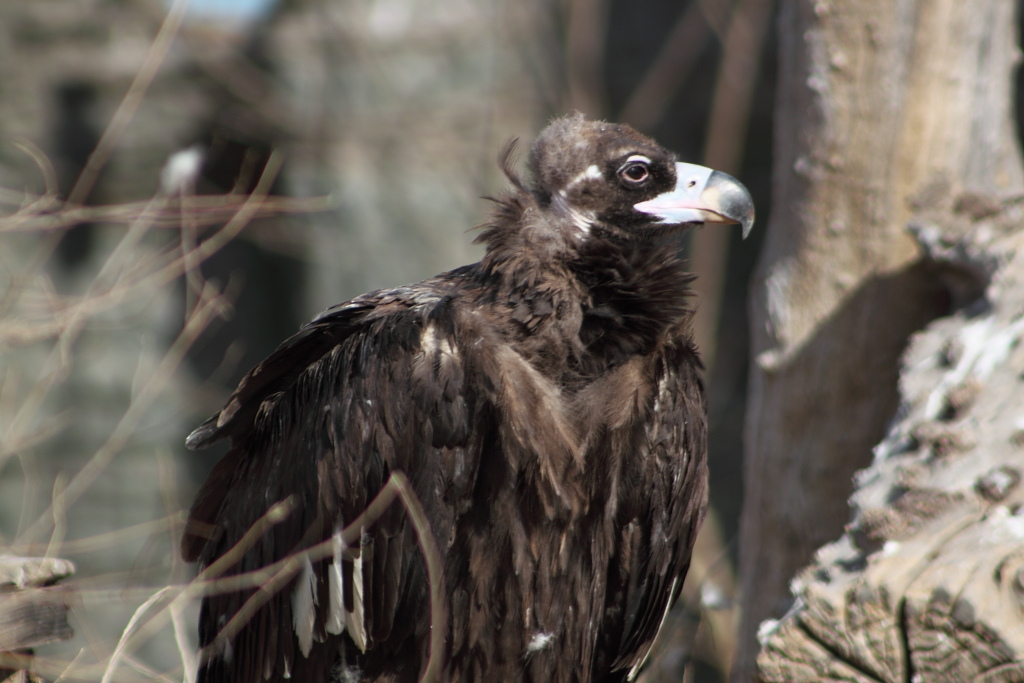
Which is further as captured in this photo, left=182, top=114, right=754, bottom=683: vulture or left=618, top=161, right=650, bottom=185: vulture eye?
left=618, top=161, right=650, bottom=185: vulture eye

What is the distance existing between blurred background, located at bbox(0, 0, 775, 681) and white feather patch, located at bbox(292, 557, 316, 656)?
447 cm

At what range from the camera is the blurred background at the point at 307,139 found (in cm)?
729

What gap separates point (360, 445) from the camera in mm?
2600

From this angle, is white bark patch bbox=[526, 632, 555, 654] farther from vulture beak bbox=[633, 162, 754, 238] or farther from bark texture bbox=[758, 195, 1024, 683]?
vulture beak bbox=[633, 162, 754, 238]

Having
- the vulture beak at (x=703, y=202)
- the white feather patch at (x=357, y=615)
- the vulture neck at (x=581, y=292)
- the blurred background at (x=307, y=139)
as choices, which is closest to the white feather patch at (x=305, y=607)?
the white feather patch at (x=357, y=615)

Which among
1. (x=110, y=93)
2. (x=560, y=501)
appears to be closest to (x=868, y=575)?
(x=560, y=501)

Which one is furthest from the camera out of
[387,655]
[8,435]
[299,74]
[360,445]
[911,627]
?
[299,74]

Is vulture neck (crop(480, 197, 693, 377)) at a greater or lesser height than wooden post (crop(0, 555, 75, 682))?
greater

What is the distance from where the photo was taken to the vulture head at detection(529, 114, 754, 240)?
2.81 m

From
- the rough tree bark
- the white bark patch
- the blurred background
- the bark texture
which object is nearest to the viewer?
the bark texture

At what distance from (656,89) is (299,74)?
8.77 feet

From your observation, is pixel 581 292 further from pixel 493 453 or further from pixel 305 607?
pixel 305 607

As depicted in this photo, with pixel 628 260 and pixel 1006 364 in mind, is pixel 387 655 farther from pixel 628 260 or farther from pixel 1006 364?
pixel 1006 364

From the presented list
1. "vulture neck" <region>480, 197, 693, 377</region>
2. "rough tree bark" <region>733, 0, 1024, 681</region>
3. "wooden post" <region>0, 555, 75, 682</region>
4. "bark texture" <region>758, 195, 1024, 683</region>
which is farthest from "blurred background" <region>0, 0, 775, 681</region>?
"wooden post" <region>0, 555, 75, 682</region>
